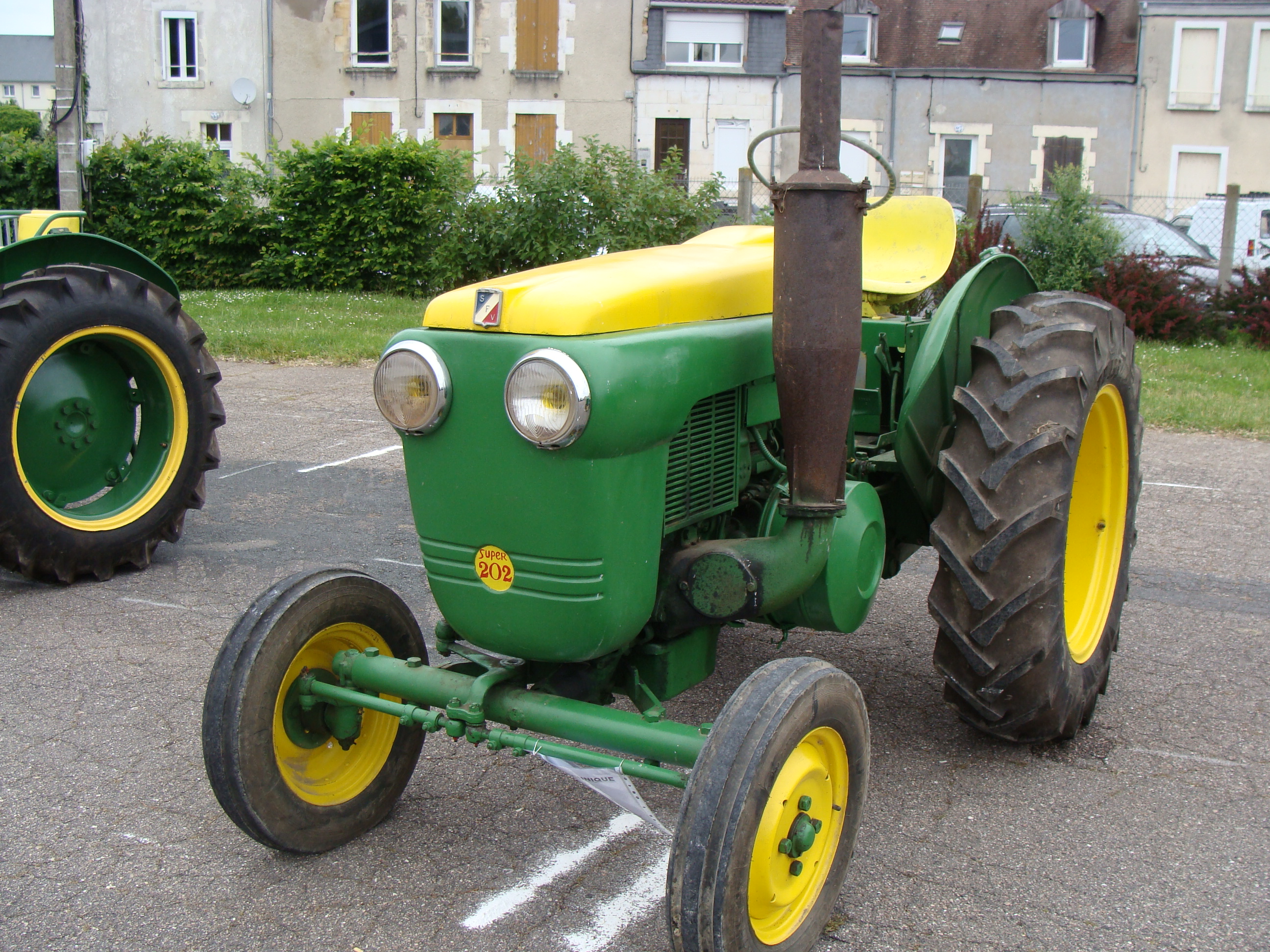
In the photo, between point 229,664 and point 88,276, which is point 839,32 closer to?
point 229,664

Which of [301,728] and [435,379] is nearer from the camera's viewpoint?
[435,379]

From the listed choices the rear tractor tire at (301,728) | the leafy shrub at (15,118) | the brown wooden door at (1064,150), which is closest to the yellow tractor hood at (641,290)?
the rear tractor tire at (301,728)

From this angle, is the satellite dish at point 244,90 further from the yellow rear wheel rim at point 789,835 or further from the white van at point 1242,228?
the yellow rear wheel rim at point 789,835

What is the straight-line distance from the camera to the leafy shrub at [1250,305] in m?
11.6

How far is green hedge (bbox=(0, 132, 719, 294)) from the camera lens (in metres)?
13.3

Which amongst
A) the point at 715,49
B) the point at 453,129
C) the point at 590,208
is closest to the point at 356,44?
the point at 453,129

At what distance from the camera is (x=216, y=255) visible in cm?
1628

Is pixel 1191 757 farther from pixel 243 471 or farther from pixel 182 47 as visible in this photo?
pixel 182 47

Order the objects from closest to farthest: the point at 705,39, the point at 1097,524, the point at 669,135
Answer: the point at 1097,524 < the point at 705,39 < the point at 669,135

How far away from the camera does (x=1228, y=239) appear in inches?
468

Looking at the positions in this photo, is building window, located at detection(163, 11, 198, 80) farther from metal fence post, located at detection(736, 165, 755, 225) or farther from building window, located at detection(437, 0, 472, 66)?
metal fence post, located at detection(736, 165, 755, 225)

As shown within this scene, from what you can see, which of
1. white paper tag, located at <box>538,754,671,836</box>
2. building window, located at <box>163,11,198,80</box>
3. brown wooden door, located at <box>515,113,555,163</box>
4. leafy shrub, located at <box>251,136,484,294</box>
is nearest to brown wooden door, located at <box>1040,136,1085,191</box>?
brown wooden door, located at <box>515,113,555,163</box>

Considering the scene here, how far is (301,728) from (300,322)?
981 centimetres

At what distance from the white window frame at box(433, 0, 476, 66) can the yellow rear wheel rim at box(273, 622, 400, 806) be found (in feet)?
86.1
